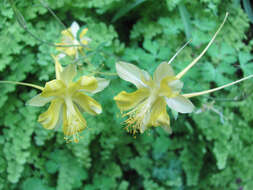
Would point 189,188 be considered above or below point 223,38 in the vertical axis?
below

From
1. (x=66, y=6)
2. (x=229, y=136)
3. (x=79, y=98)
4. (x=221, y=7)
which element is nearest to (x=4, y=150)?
(x=79, y=98)

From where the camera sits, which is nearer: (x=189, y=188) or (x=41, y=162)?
(x=41, y=162)

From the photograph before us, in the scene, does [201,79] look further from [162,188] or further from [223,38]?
[162,188]

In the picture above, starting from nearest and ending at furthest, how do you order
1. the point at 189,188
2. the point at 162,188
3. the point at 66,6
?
the point at 66,6 < the point at 162,188 < the point at 189,188

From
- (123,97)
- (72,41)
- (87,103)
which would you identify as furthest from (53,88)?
(72,41)

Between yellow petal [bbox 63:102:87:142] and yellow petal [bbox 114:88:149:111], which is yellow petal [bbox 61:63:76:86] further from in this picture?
yellow petal [bbox 114:88:149:111]

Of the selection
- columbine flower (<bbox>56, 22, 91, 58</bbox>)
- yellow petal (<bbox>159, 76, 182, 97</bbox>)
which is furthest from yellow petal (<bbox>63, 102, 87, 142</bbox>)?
columbine flower (<bbox>56, 22, 91, 58</bbox>)

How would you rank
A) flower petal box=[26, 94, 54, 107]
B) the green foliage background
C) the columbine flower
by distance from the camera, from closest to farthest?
1. flower petal box=[26, 94, 54, 107]
2. the columbine flower
3. the green foliage background

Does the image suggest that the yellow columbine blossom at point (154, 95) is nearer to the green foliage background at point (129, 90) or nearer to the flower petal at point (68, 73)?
the flower petal at point (68, 73)
